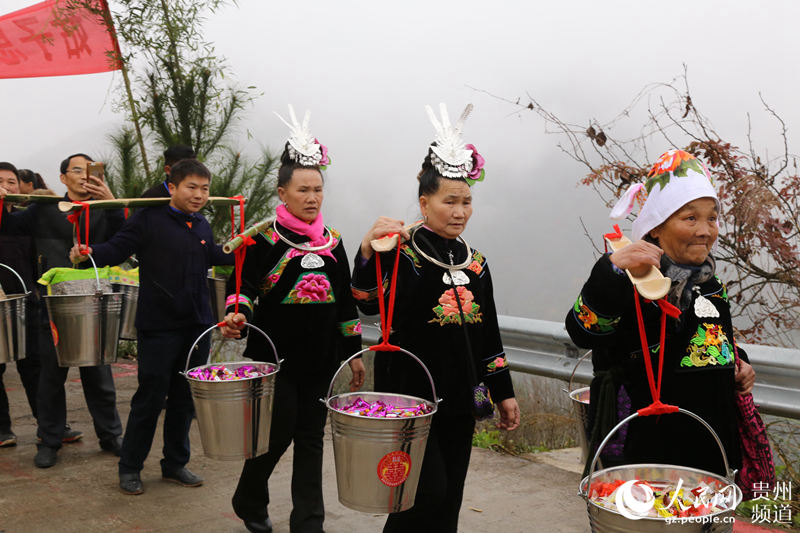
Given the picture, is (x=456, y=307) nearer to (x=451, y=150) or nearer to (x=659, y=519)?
(x=451, y=150)

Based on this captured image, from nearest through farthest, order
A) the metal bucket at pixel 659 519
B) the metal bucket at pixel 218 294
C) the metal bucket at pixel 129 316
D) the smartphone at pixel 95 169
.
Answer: the metal bucket at pixel 659 519, the smartphone at pixel 95 169, the metal bucket at pixel 129 316, the metal bucket at pixel 218 294

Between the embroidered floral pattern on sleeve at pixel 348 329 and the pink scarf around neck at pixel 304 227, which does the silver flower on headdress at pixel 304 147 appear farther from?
the embroidered floral pattern on sleeve at pixel 348 329

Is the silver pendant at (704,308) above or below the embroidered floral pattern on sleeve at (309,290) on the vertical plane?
above

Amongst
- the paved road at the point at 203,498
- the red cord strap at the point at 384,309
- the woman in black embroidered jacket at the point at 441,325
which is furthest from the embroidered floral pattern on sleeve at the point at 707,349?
the paved road at the point at 203,498

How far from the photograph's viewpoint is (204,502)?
169 inches

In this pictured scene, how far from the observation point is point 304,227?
372 cm

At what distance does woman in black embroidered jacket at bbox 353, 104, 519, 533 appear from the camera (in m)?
3.02

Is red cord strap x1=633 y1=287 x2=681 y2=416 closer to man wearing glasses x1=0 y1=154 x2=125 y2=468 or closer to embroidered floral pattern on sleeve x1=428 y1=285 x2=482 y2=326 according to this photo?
embroidered floral pattern on sleeve x1=428 y1=285 x2=482 y2=326

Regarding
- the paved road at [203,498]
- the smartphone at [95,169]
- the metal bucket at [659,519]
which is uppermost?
the smartphone at [95,169]

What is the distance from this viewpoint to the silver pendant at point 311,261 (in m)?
3.65

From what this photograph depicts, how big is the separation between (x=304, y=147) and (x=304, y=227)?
38 centimetres

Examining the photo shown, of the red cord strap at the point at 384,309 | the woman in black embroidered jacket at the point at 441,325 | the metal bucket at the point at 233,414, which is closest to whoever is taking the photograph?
the red cord strap at the point at 384,309

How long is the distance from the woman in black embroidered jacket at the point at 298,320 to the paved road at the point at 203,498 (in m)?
0.32

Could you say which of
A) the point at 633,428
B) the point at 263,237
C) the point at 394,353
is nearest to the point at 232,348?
the point at 263,237
